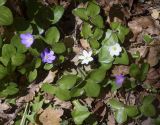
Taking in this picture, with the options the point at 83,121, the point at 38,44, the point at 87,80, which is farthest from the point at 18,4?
the point at 83,121

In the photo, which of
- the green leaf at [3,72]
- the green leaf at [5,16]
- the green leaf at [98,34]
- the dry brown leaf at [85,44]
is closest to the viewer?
the green leaf at [5,16]

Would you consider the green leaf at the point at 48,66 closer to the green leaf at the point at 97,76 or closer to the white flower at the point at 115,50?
the green leaf at the point at 97,76

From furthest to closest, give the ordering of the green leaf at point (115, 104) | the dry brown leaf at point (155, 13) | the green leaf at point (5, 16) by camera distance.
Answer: the dry brown leaf at point (155, 13) < the green leaf at point (115, 104) < the green leaf at point (5, 16)

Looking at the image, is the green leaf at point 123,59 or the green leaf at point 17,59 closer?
the green leaf at point 17,59

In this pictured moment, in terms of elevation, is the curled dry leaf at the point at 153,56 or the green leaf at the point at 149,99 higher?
the curled dry leaf at the point at 153,56

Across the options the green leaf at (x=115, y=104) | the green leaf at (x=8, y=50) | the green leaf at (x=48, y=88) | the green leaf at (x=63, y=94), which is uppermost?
the green leaf at (x=8, y=50)

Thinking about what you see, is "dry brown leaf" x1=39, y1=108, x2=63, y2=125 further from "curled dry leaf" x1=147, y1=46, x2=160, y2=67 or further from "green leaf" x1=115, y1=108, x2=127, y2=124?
"curled dry leaf" x1=147, y1=46, x2=160, y2=67

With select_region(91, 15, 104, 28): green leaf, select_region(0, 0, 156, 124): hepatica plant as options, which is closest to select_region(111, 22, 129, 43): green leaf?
select_region(0, 0, 156, 124): hepatica plant

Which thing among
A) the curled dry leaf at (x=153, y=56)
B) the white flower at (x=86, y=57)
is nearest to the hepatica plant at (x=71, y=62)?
the white flower at (x=86, y=57)
